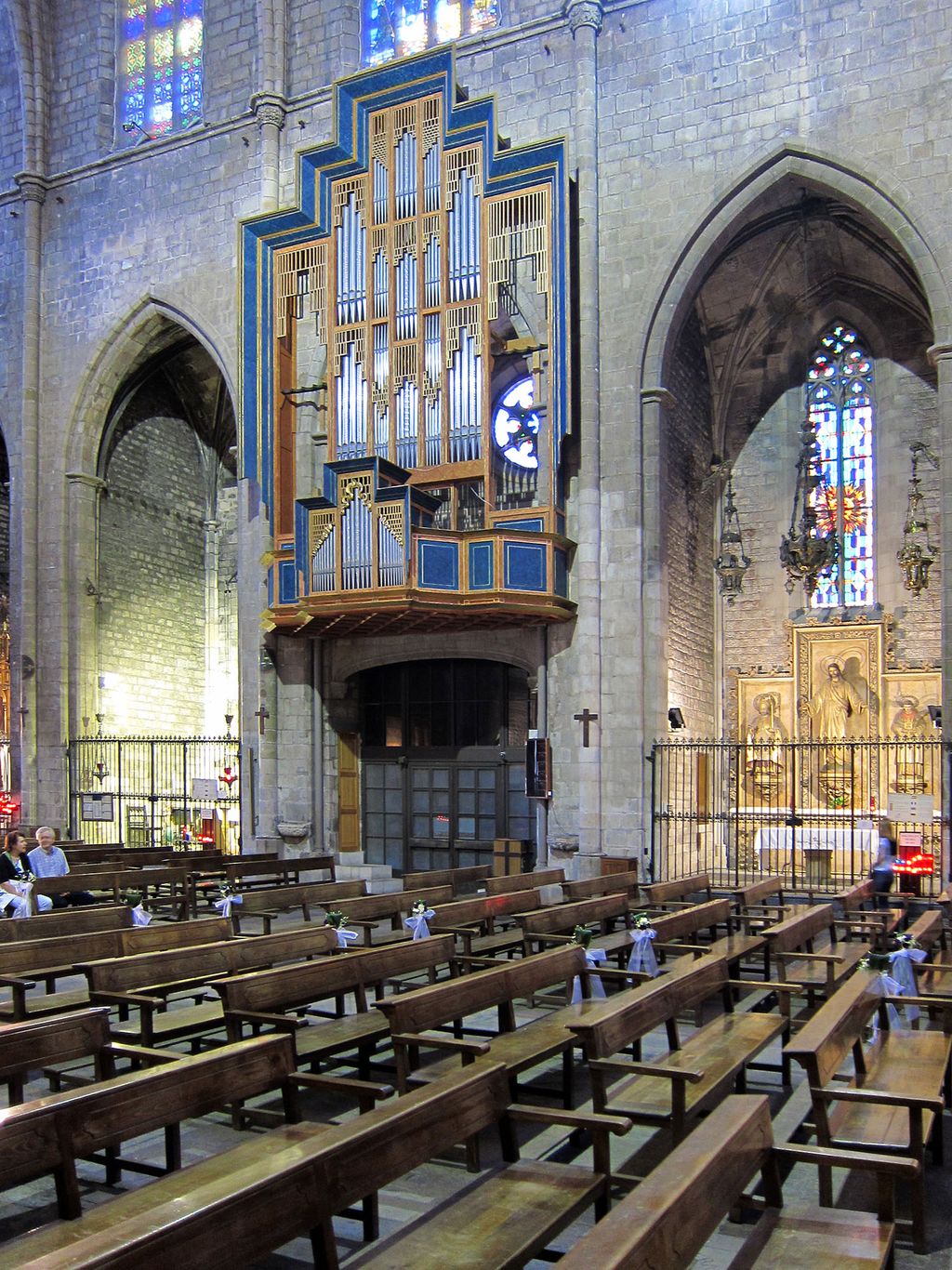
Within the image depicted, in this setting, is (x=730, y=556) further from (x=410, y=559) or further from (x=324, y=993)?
(x=324, y=993)

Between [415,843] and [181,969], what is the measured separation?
11.6 m

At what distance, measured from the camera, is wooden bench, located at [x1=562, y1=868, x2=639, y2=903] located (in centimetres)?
1152

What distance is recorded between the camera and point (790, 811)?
17.5 m

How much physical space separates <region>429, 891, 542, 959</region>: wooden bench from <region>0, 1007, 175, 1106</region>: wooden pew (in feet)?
11.8

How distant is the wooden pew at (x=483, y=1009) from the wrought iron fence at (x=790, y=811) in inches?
341

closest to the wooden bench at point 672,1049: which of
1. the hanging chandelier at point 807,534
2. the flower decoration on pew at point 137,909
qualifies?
the flower decoration on pew at point 137,909

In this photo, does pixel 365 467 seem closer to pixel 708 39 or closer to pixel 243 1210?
pixel 708 39

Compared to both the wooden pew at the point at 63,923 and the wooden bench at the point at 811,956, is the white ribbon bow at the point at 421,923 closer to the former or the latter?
the wooden pew at the point at 63,923

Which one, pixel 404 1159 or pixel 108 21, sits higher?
pixel 108 21

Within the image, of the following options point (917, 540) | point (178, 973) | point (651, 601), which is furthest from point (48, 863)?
point (917, 540)

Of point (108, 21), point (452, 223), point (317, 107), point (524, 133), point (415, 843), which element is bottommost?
point (415, 843)

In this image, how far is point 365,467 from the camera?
50.9 ft

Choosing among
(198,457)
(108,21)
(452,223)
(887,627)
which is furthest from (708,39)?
(198,457)

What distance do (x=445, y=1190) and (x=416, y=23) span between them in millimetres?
18433
